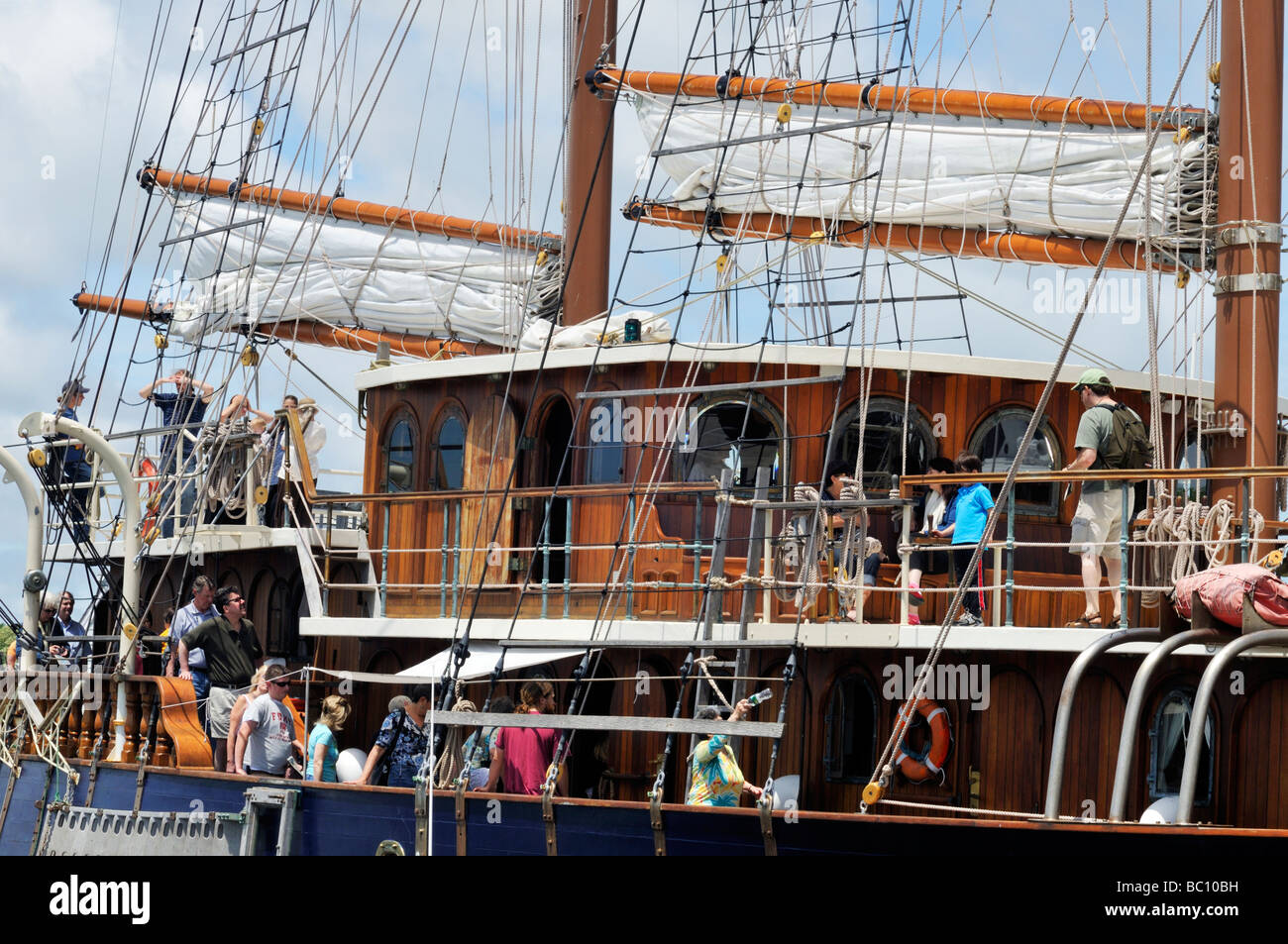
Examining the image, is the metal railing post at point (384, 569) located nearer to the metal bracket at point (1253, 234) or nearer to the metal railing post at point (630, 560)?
the metal railing post at point (630, 560)

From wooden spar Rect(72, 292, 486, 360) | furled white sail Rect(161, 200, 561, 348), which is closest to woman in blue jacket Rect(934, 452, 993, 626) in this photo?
furled white sail Rect(161, 200, 561, 348)

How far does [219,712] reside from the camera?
15461 mm

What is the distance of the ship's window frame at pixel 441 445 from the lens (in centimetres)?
1625

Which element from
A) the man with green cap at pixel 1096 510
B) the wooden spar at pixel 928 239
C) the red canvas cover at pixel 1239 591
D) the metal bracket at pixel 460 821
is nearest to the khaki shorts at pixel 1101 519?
the man with green cap at pixel 1096 510

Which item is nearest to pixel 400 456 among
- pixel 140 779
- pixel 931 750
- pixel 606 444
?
pixel 606 444

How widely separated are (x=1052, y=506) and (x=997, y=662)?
9.12 ft

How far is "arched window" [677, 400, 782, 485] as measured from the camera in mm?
14742

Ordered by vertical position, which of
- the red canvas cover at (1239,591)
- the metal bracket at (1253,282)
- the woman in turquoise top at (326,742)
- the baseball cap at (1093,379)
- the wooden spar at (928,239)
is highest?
the wooden spar at (928,239)

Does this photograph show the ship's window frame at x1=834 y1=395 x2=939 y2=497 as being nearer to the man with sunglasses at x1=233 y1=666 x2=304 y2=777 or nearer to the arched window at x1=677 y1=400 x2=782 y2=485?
the arched window at x1=677 y1=400 x2=782 y2=485

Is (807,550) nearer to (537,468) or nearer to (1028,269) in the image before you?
(537,468)

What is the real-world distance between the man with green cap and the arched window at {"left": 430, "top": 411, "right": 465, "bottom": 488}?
18.8 feet

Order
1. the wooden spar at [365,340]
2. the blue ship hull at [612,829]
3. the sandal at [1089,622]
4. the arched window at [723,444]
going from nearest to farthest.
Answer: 1. the blue ship hull at [612,829]
2. the sandal at [1089,622]
3. the arched window at [723,444]
4. the wooden spar at [365,340]

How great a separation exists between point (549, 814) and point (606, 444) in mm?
3755

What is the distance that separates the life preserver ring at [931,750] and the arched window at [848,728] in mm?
433
